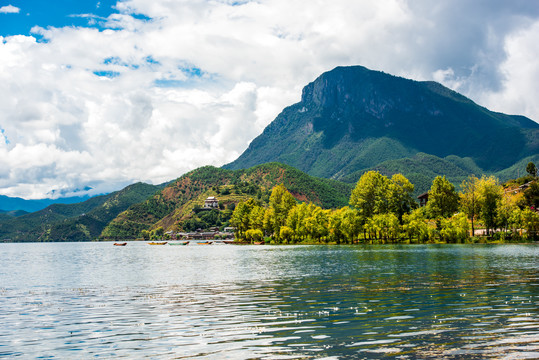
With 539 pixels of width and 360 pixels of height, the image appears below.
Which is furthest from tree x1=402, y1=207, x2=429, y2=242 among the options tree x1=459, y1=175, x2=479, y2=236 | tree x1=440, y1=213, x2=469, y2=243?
tree x1=459, y1=175, x2=479, y2=236

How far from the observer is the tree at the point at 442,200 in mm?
152875

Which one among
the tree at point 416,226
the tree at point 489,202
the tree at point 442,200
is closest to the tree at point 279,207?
the tree at point 416,226

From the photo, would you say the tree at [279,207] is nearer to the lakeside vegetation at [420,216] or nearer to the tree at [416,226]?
the lakeside vegetation at [420,216]

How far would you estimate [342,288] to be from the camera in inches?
1540

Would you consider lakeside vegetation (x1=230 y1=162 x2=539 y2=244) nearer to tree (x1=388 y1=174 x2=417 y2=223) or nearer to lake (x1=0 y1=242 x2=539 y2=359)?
tree (x1=388 y1=174 x2=417 y2=223)

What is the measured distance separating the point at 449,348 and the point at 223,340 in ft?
32.6

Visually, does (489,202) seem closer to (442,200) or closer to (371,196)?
(442,200)

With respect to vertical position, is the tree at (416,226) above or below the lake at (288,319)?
above

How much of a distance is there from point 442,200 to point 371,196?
2421cm

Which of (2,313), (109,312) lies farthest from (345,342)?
(2,313)

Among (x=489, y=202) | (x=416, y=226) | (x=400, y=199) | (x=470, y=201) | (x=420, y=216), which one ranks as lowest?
(x=416, y=226)

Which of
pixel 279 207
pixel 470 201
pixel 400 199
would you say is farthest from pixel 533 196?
pixel 279 207

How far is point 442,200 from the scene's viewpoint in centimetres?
15325

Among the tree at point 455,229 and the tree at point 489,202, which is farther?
the tree at point 489,202
